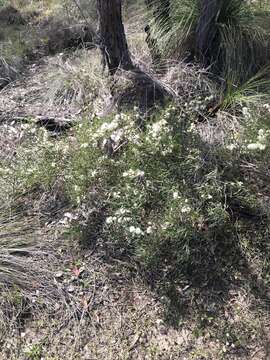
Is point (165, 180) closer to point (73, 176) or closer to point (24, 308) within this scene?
point (73, 176)

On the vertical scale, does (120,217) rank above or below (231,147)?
below

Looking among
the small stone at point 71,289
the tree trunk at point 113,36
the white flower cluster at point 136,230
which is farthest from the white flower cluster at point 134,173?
the tree trunk at point 113,36

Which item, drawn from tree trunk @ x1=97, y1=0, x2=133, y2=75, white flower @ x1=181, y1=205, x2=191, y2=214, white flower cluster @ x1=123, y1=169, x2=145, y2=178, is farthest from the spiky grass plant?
white flower @ x1=181, y1=205, x2=191, y2=214

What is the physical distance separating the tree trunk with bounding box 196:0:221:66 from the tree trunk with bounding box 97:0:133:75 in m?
0.69

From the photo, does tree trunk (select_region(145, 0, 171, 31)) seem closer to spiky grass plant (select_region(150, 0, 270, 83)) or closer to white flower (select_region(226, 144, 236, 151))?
spiky grass plant (select_region(150, 0, 270, 83))

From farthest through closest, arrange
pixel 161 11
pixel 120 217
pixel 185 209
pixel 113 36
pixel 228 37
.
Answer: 1. pixel 161 11
2. pixel 228 37
3. pixel 113 36
4. pixel 120 217
5. pixel 185 209

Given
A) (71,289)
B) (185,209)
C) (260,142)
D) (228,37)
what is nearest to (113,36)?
(228,37)

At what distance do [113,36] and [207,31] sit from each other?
90 cm

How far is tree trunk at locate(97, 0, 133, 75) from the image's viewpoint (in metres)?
3.62

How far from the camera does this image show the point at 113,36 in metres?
3.80

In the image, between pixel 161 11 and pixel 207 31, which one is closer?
pixel 207 31

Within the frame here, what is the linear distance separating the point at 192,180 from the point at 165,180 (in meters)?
0.21

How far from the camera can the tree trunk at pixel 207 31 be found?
395cm

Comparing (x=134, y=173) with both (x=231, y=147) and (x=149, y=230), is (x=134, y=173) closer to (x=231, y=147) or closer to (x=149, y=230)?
(x=149, y=230)
